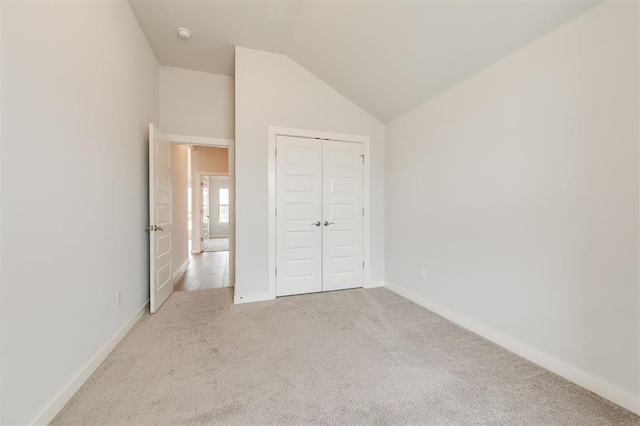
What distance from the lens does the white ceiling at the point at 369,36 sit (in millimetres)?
1762

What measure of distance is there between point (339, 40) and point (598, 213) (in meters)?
2.56

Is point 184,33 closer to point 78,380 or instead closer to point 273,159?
point 273,159

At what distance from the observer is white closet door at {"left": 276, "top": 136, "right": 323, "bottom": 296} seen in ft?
10.1

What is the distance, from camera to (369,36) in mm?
2334

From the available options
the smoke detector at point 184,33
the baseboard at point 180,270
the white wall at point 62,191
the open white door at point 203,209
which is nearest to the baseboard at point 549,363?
the white wall at point 62,191

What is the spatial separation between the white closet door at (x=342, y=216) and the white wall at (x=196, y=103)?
1.54 m

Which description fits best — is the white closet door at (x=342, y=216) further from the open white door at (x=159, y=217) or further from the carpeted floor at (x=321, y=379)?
the open white door at (x=159, y=217)

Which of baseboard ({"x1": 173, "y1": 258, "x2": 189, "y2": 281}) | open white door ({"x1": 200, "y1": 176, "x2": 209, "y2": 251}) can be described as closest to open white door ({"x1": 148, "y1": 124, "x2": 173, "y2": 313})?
baseboard ({"x1": 173, "y1": 258, "x2": 189, "y2": 281})

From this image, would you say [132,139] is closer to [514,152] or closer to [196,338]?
[196,338]

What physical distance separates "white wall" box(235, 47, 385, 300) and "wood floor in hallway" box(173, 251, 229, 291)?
3.64 feet

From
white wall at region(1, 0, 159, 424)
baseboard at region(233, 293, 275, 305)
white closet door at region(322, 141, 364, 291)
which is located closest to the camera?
white wall at region(1, 0, 159, 424)

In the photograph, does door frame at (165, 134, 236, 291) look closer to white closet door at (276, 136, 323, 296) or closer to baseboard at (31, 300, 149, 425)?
white closet door at (276, 136, 323, 296)

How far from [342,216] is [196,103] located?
2.55 meters

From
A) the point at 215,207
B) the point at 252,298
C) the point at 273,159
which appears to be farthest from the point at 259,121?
the point at 215,207
